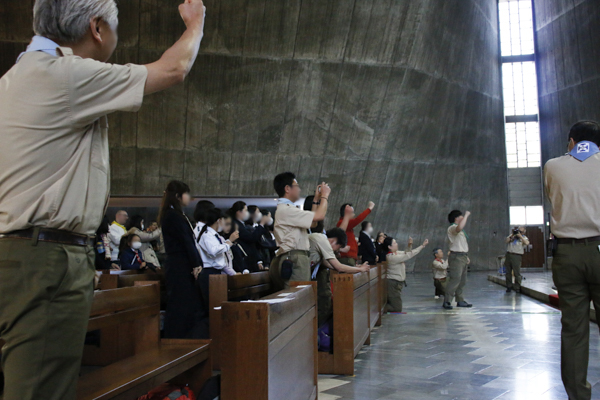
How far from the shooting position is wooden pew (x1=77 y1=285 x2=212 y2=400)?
1880 millimetres

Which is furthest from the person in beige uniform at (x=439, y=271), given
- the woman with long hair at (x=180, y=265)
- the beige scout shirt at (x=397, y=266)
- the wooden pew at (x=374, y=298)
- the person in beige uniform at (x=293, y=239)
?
the woman with long hair at (x=180, y=265)

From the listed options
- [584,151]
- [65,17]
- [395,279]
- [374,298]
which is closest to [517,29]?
[395,279]

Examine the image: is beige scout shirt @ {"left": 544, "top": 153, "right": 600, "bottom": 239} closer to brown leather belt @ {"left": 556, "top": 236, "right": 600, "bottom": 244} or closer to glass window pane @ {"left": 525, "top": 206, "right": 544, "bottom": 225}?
brown leather belt @ {"left": 556, "top": 236, "right": 600, "bottom": 244}

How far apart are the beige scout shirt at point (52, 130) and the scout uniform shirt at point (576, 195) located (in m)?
2.65

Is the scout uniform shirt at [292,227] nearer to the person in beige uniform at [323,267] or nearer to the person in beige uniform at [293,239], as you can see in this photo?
the person in beige uniform at [293,239]

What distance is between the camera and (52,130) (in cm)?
132

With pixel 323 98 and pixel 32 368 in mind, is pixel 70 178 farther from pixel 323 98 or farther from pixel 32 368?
pixel 323 98

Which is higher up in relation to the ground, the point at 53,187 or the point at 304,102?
the point at 304,102

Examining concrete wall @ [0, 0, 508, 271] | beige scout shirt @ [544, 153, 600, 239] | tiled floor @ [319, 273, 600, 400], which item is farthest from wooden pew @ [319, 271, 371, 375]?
concrete wall @ [0, 0, 508, 271]

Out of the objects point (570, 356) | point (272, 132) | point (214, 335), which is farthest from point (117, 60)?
point (570, 356)

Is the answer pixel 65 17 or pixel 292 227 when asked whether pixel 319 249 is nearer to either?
pixel 292 227

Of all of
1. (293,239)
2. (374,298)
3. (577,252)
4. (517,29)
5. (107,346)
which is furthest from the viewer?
(517,29)

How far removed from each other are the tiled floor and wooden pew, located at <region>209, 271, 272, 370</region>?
916 millimetres

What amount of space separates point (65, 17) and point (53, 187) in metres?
0.47
